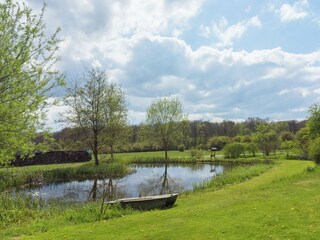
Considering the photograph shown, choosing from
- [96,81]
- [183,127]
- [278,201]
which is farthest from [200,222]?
[183,127]

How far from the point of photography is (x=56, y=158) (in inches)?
1495

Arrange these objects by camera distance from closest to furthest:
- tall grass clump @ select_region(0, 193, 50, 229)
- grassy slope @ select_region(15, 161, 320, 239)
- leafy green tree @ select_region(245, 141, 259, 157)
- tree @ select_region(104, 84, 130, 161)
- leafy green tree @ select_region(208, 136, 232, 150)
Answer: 1. grassy slope @ select_region(15, 161, 320, 239)
2. tall grass clump @ select_region(0, 193, 50, 229)
3. tree @ select_region(104, 84, 130, 161)
4. leafy green tree @ select_region(245, 141, 259, 157)
5. leafy green tree @ select_region(208, 136, 232, 150)

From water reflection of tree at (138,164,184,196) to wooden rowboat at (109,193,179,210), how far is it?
628 centimetres

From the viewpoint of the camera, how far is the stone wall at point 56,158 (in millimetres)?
35312

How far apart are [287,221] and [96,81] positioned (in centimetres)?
2742

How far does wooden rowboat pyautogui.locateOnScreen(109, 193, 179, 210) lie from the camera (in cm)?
1312

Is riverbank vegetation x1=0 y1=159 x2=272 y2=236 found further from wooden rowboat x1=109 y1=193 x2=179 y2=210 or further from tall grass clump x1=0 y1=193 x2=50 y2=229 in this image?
wooden rowboat x1=109 y1=193 x2=179 y2=210

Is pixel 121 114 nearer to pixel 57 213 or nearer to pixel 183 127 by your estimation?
pixel 183 127

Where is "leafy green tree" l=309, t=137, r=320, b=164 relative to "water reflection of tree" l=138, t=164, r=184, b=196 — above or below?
above

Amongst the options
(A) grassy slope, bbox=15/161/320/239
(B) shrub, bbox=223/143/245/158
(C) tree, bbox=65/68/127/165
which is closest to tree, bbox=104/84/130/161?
(C) tree, bbox=65/68/127/165

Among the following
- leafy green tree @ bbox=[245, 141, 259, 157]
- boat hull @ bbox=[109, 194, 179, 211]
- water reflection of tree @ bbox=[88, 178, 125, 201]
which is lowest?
water reflection of tree @ bbox=[88, 178, 125, 201]

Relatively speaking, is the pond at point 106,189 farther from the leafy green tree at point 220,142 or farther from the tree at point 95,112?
the leafy green tree at point 220,142

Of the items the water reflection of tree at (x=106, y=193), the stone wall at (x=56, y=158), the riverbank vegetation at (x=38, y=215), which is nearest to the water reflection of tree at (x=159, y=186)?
the water reflection of tree at (x=106, y=193)

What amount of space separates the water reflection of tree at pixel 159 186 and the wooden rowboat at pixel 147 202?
6.28 meters
